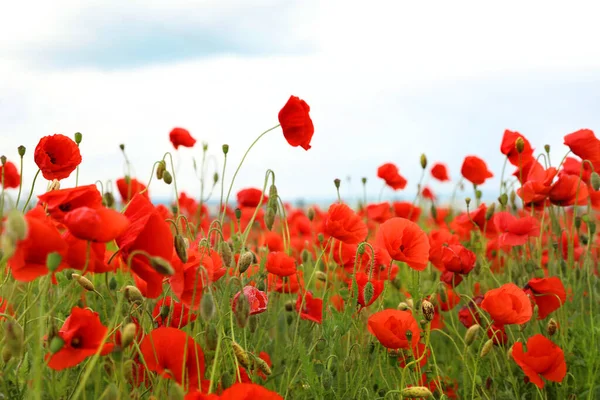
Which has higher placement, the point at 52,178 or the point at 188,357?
the point at 52,178

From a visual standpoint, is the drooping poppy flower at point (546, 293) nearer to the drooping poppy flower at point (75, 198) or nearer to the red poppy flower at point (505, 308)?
the red poppy flower at point (505, 308)

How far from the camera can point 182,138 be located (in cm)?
308

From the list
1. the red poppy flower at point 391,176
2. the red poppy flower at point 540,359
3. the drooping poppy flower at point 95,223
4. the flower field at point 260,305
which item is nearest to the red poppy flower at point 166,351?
the flower field at point 260,305

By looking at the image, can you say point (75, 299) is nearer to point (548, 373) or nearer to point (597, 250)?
point (548, 373)

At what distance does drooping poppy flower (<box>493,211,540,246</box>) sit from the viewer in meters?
2.54

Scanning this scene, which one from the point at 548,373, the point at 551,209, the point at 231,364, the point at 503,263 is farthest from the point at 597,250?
the point at 231,364

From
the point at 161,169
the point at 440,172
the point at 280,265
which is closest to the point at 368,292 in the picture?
the point at 280,265

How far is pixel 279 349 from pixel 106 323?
2.26ft

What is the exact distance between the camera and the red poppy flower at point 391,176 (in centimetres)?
352

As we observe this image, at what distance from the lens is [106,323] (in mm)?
2002

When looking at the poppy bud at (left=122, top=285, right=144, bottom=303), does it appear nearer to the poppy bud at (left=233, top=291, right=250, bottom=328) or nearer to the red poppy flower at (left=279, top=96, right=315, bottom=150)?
the poppy bud at (left=233, top=291, right=250, bottom=328)

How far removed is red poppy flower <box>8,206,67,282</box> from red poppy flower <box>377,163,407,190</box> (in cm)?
240

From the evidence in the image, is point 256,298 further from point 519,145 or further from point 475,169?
point 475,169

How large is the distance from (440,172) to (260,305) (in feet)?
8.52
